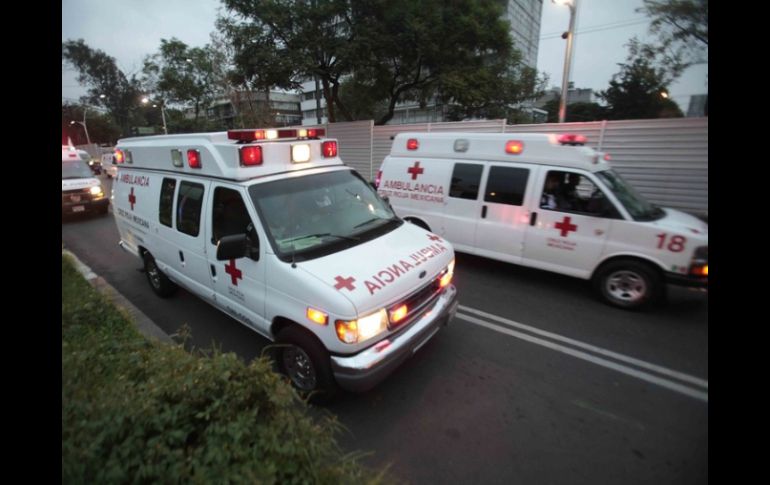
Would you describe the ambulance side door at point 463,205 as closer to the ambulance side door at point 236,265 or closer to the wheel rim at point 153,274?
the ambulance side door at point 236,265

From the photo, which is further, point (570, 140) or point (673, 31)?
point (673, 31)

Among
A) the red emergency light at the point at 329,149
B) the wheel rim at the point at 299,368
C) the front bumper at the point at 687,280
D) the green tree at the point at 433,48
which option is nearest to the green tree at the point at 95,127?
the green tree at the point at 433,48

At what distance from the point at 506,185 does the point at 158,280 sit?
5.58 metres

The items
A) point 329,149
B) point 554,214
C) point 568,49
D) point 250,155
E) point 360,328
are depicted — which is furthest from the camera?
point 568,49

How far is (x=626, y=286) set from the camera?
4.71 m

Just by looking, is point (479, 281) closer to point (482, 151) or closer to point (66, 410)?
point (482, 151)

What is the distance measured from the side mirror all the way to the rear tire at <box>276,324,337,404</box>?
0.81 meters

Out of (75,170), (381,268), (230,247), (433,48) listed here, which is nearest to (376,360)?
(381,268)

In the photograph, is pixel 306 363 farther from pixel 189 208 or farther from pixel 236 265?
pixel 189 208

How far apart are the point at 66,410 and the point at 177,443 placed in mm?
465

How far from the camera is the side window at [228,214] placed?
345 cm

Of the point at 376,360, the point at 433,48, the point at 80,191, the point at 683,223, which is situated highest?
the point at 433,48

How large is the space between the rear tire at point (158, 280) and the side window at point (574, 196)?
5.72 metres
